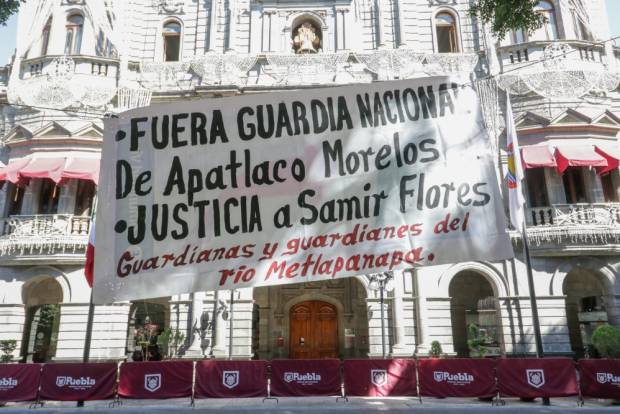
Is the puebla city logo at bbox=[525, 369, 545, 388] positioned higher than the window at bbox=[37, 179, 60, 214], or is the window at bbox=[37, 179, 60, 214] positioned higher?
the window at bbox=[37, 179, 60, 214]

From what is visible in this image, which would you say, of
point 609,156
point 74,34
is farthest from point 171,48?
point 609,156

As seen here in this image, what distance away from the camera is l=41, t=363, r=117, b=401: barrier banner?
36.3ft

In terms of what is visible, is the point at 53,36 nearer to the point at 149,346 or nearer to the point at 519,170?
the point at 149,346

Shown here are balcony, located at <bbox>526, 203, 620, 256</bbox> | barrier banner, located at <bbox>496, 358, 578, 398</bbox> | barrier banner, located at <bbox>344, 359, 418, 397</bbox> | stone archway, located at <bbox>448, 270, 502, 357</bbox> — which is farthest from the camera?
stone archway, located at <bbox>448, 270, 502, 357</bbox>

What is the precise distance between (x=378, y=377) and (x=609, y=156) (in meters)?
12.5

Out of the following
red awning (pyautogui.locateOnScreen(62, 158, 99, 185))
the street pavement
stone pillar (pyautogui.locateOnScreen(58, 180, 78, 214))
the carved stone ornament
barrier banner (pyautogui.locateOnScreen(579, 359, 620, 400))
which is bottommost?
the street pavement

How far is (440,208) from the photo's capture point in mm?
4285

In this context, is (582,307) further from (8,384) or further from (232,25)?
(8,384)

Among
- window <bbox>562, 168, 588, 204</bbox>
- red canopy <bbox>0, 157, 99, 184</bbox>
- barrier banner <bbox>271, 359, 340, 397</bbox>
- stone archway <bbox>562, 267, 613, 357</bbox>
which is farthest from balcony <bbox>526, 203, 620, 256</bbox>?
red canopy <bbox>0, 157, 99, 184</bbox>

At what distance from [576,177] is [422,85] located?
54.1 ft

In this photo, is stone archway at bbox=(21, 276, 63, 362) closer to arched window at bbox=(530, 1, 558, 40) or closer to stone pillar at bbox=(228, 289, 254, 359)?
stone pillar at bbox=(228, 289, 254, 359)

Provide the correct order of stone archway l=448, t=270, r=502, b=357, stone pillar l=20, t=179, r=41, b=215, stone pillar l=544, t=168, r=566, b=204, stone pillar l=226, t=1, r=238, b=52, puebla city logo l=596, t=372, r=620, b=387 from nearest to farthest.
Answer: puebla city logo l=596, t=372, r=620, b=387 < stone pillar l=544, t=168, r=566, b=204 < stone pillar l=20, t=179, r=41, b=215 < stone archway l=448, t=270, r=502, b=357 < stone pillar l=226, t=1, r=238, b=52

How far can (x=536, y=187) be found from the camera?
18.0 metres

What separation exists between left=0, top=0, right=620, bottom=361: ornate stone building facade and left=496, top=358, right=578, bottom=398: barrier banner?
17.8 ft
